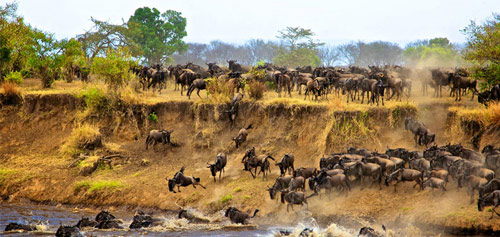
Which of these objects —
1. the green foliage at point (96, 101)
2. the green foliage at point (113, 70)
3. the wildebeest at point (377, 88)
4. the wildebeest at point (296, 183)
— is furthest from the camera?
the green foliage at point (113, 70)

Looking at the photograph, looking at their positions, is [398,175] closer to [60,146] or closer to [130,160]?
[130,160]

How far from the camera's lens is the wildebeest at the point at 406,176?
1578 cm

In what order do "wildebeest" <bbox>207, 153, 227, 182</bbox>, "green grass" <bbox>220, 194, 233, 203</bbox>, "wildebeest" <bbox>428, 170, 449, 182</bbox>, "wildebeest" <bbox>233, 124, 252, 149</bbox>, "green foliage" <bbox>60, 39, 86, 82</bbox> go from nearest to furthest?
"wildebeest" <bbox>428, 170, 449, 182</bbox>
"green grass" <bbox>220, 194, 233, 203</bbox>
"wildebeest" <bbox>207, 153, 227, 182</bbox>
"wildebeest" <bbox>233, 124, 252, 149</bbox>
"green foliage" <bbox>60, 39, 86, 82</bbox>

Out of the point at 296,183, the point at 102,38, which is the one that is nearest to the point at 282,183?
the point at 296,183

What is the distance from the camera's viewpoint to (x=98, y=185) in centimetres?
1997

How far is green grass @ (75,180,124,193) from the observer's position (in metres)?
A: 19.8

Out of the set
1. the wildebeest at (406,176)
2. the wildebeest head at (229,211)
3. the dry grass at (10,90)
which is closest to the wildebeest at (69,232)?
the wildebeest head at (229,211)

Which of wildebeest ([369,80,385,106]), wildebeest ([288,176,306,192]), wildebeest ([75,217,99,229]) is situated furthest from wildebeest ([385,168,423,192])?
wildebeest ([75,217,99,229])

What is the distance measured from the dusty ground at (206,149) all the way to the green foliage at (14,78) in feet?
6.40

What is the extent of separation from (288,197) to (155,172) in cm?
654

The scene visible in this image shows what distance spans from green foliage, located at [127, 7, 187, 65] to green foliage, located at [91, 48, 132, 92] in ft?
84.8

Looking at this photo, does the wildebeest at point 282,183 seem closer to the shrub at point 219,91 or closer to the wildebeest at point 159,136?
the wildebeest at point 159,136

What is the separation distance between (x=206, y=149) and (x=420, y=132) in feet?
25.3

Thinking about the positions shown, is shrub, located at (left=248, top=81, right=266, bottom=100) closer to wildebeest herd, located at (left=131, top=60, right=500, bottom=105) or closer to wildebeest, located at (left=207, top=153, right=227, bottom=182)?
wildebeest herd, located at (left=131, top=60, right=500, bottom=105)
